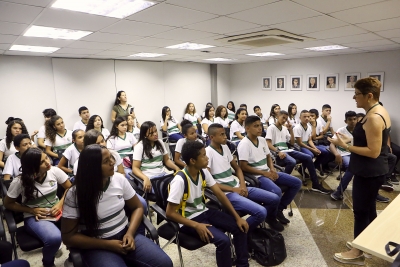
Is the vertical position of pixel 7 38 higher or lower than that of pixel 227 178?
higher

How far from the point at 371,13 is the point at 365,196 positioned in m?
1.85

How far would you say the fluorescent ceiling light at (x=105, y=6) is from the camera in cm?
225

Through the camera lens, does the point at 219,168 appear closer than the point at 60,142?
Yes

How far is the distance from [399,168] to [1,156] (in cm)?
713

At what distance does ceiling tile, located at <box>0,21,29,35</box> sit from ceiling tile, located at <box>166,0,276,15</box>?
1.76 metres

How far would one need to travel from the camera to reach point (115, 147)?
3893mm

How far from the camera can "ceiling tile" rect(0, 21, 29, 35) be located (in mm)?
2755

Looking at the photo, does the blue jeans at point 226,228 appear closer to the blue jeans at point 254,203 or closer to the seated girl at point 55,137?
the blue jeans at point 254,203

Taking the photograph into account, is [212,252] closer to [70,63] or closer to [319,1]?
[319,1]

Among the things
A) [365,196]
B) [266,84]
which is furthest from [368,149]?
[266,84]

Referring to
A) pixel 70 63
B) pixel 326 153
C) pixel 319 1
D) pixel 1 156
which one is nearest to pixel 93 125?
pixel 1 156

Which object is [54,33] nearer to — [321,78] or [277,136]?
[277,136]

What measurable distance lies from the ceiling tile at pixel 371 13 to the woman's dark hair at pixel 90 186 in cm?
266

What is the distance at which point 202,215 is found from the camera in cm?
→ 226
